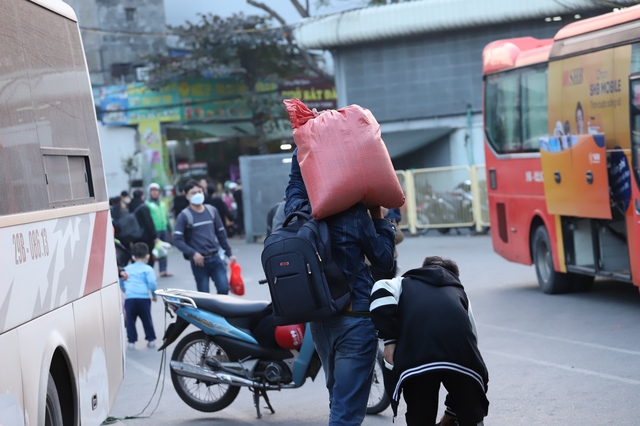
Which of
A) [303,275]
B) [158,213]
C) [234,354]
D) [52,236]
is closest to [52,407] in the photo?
[52,236]

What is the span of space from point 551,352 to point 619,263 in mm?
3149

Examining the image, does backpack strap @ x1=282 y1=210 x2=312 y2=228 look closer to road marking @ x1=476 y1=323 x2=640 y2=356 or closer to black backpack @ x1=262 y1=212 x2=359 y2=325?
black backpack @ x1=262 y1=212 x2=359 y2=325

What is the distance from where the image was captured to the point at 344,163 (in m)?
4.98

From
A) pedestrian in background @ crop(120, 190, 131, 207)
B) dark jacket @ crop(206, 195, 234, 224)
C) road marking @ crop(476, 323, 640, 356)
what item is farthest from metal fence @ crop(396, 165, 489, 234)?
road marking @ crop(476, 323, 640, 356)

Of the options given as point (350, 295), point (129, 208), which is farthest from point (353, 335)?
point (129, 208)

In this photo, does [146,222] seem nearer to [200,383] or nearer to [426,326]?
[200,383]

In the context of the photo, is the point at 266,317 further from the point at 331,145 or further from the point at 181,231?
the point at 181,231

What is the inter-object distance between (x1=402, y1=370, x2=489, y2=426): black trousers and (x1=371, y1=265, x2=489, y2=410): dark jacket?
5 cm

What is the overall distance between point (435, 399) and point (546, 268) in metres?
9.37

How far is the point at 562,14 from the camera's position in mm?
29469

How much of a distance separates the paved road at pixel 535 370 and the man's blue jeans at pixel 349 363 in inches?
85.9

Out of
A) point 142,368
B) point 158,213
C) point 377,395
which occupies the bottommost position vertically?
point 142,368

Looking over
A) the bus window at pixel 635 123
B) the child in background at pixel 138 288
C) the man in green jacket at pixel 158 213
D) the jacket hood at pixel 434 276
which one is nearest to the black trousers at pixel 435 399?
the jacket hood at pixel 434 276

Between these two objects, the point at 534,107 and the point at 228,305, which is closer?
the point at 228,305
